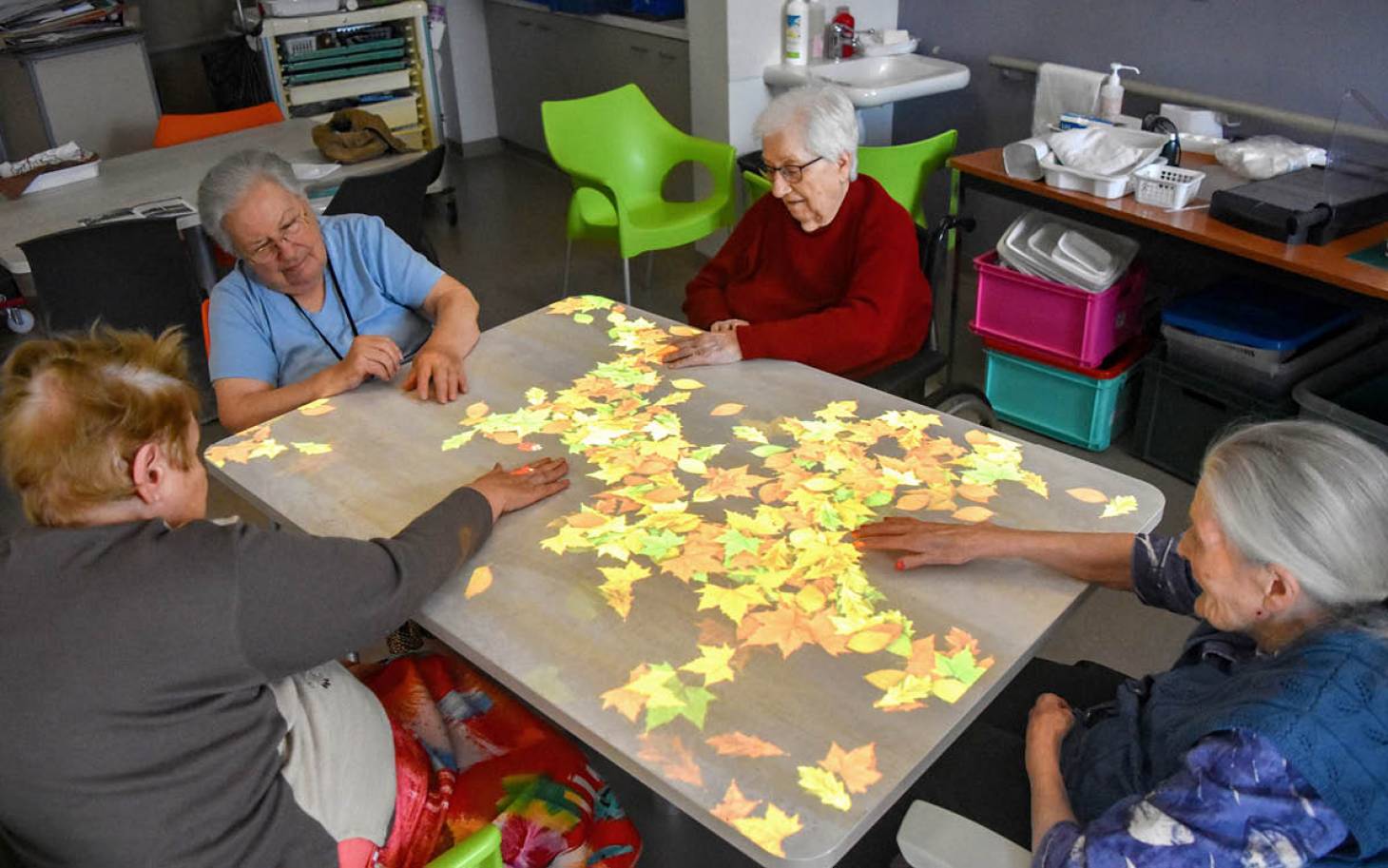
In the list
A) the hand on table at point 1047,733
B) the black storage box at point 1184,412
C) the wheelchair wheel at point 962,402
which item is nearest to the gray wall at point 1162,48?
the black storage box at point 1184,412

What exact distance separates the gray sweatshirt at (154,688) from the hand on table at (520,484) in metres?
→ 0.39

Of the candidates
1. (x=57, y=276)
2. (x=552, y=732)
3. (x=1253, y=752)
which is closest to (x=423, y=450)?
(x=552, y=732)

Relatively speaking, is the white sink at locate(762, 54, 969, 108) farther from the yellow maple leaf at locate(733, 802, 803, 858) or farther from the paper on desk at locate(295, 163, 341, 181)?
the yellow maple leaf at locate(733, 802, 803, 858)

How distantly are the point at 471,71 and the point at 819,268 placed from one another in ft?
16.0

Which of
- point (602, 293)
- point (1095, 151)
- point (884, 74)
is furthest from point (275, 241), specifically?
point (884, 74)

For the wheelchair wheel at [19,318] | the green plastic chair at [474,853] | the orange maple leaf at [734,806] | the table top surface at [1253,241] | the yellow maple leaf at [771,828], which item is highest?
the table top surface at [1253,241]

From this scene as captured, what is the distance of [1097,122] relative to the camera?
11.3ft

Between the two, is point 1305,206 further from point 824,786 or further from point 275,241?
point 275,241

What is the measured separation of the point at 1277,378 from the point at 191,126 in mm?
3961

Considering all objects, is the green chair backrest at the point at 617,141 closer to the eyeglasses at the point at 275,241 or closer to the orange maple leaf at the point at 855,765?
the eyeglasses at the point at 275,241

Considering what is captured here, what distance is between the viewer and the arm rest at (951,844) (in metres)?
1.12

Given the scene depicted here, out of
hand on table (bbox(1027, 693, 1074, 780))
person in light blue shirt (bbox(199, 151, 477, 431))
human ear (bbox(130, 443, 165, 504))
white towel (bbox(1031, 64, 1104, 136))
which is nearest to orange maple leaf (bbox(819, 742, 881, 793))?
hand on table (bbox(1027, 693, 1074, 780))

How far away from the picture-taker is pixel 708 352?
2.11m

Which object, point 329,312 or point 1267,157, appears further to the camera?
point 1267,157
